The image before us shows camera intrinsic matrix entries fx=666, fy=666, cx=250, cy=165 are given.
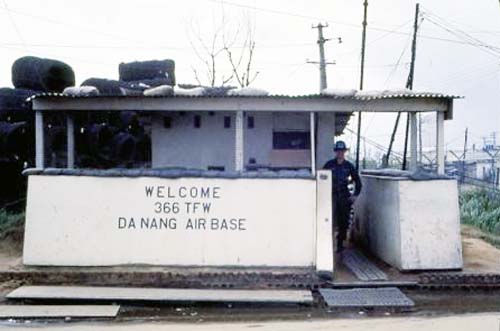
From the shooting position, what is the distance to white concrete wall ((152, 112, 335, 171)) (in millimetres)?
14891

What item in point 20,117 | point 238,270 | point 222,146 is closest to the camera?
point 238,270

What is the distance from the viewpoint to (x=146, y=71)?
23328 mm

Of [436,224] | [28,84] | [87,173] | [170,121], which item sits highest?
[28,84]

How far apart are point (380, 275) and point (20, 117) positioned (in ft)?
36.9

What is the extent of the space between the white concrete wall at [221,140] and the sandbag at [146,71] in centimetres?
852

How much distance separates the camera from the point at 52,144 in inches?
721

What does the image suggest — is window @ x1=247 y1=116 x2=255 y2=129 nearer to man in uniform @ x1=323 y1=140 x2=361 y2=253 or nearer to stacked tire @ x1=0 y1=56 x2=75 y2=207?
man in uniform @ x1=323 y1=140 x2=361 y2=253

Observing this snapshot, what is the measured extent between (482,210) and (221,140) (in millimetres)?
9689

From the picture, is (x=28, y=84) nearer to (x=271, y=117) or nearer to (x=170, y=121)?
(x=170, y=121)

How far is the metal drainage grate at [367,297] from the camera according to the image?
9508 mm

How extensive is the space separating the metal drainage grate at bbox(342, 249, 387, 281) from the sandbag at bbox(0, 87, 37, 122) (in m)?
9.78

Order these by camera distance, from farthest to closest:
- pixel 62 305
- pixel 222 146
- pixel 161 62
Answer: pixel 161 62, pixel 222 146, pixel 62 305

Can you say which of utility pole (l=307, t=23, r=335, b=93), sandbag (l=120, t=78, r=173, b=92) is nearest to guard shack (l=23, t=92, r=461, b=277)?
sandbag (l=120, t=78, r=173, b=92)

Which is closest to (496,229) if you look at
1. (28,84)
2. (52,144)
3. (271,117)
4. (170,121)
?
(271,117)
